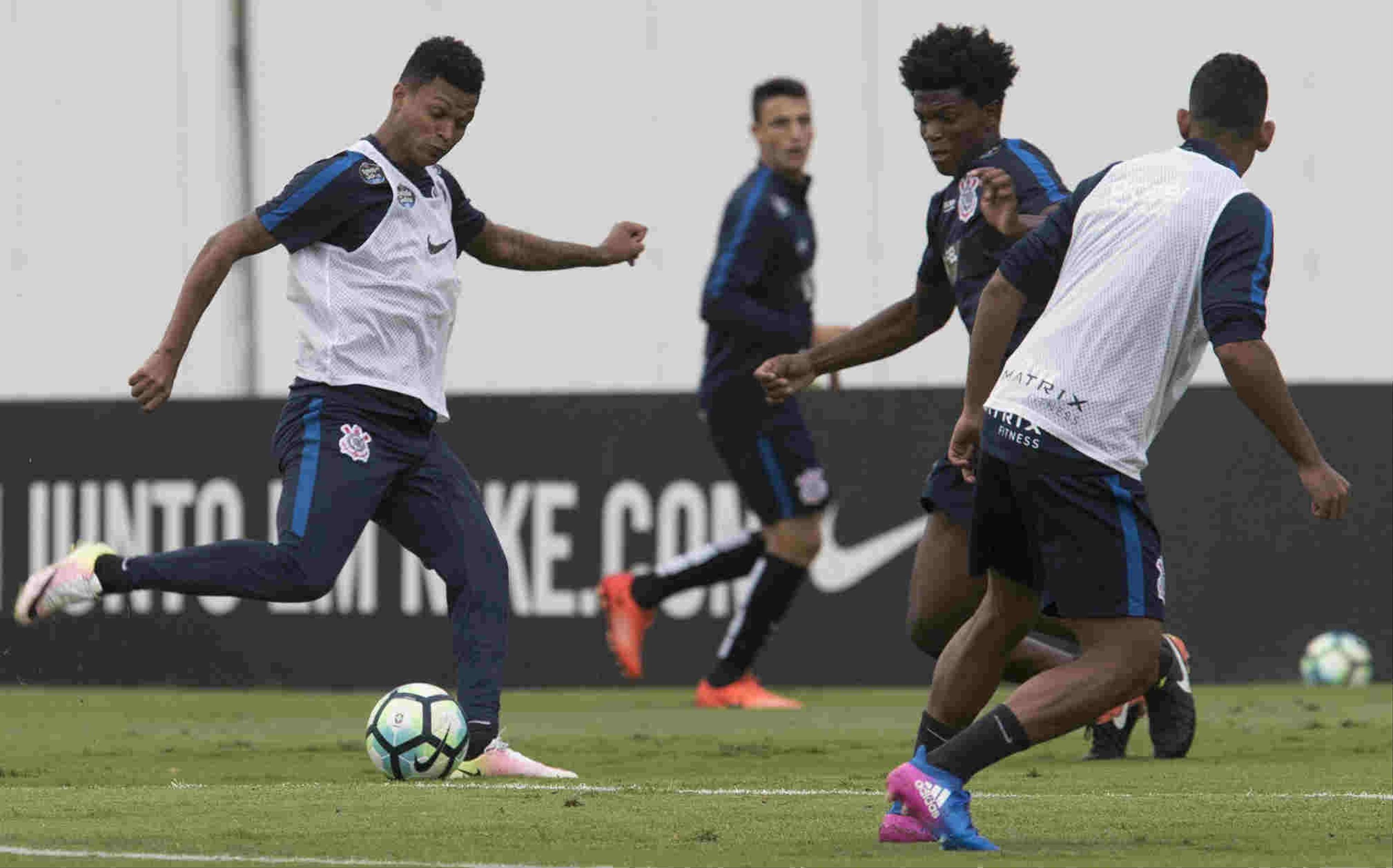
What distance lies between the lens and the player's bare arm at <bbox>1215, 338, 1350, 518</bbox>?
16.9 feet

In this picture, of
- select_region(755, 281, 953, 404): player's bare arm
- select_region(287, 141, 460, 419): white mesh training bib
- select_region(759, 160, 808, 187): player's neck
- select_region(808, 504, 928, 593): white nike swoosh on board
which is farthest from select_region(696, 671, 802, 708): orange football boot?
select_region(755, 281, 953, 404): player's bare arm

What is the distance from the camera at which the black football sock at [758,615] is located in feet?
36.1

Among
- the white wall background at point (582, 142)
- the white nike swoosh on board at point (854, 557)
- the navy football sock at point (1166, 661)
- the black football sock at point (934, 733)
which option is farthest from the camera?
the white wall background at point (582, 142)

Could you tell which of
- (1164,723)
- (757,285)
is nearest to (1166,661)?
(1164,723)

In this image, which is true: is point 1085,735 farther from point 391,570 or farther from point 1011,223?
point 391,570

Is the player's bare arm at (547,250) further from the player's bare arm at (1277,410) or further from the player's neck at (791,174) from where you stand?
the player's neck at (791,174)

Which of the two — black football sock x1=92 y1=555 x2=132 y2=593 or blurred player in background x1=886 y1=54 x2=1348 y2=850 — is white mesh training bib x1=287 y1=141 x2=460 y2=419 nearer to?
black football sock x1=92 y1=555 x2=132 y2=593

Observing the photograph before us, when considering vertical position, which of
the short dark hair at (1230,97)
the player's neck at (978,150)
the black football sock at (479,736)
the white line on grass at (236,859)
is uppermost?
the short dark hair at (1230,97)

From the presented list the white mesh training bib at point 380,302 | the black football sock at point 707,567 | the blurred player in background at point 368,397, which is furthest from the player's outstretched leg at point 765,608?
the white mesh training bib at point 380,302

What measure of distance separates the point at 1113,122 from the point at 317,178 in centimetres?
725

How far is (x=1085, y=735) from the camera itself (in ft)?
27.9

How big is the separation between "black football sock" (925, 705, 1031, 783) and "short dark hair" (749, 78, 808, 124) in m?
6.38

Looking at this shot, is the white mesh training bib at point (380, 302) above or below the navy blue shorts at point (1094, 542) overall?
above

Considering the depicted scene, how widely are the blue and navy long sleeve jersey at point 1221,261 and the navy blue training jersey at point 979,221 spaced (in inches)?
37.5
